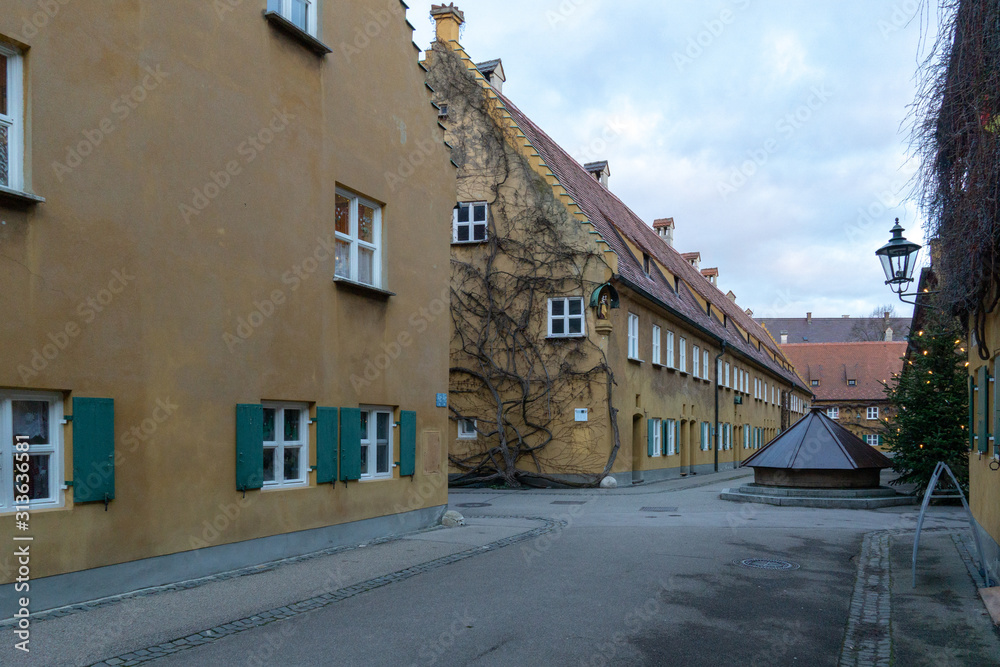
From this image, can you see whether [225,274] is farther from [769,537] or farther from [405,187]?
[769,537]

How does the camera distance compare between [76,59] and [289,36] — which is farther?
[289,36]

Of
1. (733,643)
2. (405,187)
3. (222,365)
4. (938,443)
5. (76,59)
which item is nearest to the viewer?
(733,643)

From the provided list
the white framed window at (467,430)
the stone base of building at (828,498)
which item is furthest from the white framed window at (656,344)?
the stone base of building at (828,498)

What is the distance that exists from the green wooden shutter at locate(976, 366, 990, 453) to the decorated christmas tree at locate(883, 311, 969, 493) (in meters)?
9.70

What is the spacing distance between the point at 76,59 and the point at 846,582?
988 cm

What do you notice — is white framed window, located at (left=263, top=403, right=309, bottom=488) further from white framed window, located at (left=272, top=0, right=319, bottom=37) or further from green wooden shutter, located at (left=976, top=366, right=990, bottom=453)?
green wooden shutter, located at (left=976, top=366, right=990, bottom=453)

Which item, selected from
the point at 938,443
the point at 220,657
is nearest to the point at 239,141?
the point at 220,657

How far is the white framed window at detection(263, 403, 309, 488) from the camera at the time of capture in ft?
35.8

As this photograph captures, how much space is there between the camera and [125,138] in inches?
347

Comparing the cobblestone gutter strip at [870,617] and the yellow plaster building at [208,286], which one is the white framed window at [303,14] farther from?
the cobblestone gutter strip at [870,617]

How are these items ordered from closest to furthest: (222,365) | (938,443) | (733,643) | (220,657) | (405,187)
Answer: (220,657) → (733,643) → (222,365) → (405,187) → (938,443)

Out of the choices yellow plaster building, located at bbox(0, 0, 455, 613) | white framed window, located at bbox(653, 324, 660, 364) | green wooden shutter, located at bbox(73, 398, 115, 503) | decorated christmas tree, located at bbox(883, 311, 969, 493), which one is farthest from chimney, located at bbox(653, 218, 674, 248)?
green wooden shutter, located at bbox(73, 398, 115, 503)

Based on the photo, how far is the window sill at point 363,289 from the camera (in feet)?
39.5

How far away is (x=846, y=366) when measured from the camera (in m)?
78.1
